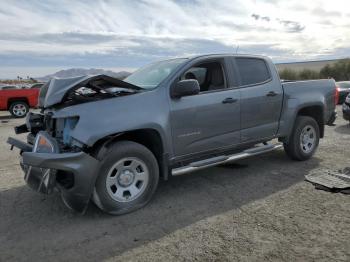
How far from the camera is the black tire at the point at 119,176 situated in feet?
13.8

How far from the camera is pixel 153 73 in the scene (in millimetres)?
5488

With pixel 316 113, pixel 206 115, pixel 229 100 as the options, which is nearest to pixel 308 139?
pixel 316 113

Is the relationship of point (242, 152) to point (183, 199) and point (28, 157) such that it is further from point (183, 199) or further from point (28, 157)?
point (28, 157)

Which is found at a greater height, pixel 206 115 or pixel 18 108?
pixel 206 115

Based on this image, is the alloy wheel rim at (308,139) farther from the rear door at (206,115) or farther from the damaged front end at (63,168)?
the damaged front end at (63,168)

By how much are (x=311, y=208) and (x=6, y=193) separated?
4144 millimetres

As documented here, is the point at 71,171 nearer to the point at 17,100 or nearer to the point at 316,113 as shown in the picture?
the point at 316,113

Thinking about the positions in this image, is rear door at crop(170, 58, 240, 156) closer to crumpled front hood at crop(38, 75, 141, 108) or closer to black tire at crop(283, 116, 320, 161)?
crumpled front hood at crop(38, 75, 141, 108)

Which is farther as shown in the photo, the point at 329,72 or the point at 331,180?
the point at 329,72

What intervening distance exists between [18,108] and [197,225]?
1401 cm

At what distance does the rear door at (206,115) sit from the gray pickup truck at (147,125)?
0.01 m

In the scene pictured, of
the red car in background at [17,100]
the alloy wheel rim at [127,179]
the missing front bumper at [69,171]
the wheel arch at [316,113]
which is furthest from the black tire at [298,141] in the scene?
the red car in background at [17,100]

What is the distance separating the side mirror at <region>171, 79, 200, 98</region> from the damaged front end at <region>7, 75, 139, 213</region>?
513 mm

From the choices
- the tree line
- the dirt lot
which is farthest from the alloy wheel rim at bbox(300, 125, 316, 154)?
the tree line
